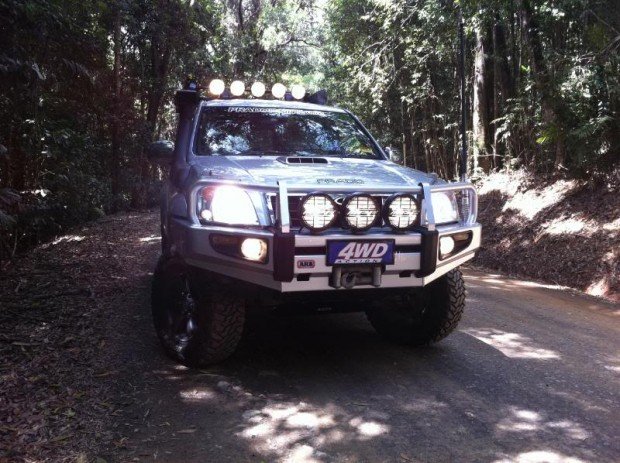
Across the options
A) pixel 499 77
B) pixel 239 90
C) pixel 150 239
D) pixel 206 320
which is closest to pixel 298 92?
pixel 239 90

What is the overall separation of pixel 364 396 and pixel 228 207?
148cm

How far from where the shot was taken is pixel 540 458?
9.32ft

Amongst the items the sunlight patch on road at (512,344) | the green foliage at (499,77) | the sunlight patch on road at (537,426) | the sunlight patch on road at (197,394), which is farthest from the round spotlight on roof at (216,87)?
the green foliage at (499,77)

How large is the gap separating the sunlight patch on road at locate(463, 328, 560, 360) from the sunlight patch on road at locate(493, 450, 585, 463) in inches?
63.1

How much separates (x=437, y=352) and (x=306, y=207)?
1859 millimetres

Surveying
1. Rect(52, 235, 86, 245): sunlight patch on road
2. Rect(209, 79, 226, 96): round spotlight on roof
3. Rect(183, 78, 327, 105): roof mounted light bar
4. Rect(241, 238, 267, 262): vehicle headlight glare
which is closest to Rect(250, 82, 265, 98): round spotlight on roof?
Rect(183, 78, 327, 105): roof mounted light bar

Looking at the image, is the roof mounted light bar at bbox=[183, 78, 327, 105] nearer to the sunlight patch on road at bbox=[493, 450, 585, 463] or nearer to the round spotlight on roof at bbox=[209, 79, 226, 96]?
the round spotlight on roof at bbox=[209, 79, 226, 96]

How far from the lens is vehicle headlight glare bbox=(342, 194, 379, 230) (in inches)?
137

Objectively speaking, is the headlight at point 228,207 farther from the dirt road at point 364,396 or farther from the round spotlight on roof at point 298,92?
the round spotlight on roof at point 298,92

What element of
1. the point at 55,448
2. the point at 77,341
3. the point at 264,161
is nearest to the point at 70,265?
the point at 77,341

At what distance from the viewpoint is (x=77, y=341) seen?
4.56 m

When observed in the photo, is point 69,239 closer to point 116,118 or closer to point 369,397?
point 116,118

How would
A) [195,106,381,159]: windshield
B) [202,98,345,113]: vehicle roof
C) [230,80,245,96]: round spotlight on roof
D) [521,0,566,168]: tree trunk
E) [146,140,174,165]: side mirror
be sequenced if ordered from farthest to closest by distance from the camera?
[521,0,566,168]: tree trunk
[230,80,245,96]: round spotlight on roof
[202,98,345,113]: vehicle roof
[146,140,174,165]: side mirror
[195,106,381,159]: windshield

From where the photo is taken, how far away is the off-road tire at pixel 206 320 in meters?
3.68
